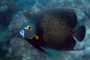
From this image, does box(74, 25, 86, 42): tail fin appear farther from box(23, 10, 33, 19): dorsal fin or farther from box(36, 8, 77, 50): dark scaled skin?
box(23, 10, 33, 19): dorsal fin

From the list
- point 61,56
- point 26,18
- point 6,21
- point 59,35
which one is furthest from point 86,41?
point 6,21

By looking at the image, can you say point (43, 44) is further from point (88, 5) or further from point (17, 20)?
point (88, 5)

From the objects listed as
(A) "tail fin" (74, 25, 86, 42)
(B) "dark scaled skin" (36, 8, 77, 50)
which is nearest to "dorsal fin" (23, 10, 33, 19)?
(B) "dark scaled skin" (36, 8, 77, 50)

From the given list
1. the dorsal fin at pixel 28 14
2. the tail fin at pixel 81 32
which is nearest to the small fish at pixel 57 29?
the tail fin at pixel 81 32

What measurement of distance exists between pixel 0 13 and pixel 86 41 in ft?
11.4

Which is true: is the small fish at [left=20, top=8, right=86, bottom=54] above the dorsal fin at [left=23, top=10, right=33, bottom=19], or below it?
above

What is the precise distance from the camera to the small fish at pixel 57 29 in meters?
0.95

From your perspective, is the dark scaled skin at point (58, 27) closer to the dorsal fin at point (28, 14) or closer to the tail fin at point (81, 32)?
the tail fin at point (81, 32)

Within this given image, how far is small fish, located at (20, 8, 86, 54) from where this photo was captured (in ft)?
3.10

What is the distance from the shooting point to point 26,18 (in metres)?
2.94

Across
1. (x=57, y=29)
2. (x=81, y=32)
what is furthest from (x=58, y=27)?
(x=81, y=32)

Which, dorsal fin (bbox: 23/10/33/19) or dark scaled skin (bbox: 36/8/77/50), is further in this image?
dorsal fin (bbox: 23/10/33/19)

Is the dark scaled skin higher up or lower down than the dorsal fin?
higher up

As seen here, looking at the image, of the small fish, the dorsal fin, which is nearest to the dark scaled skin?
the small fish
